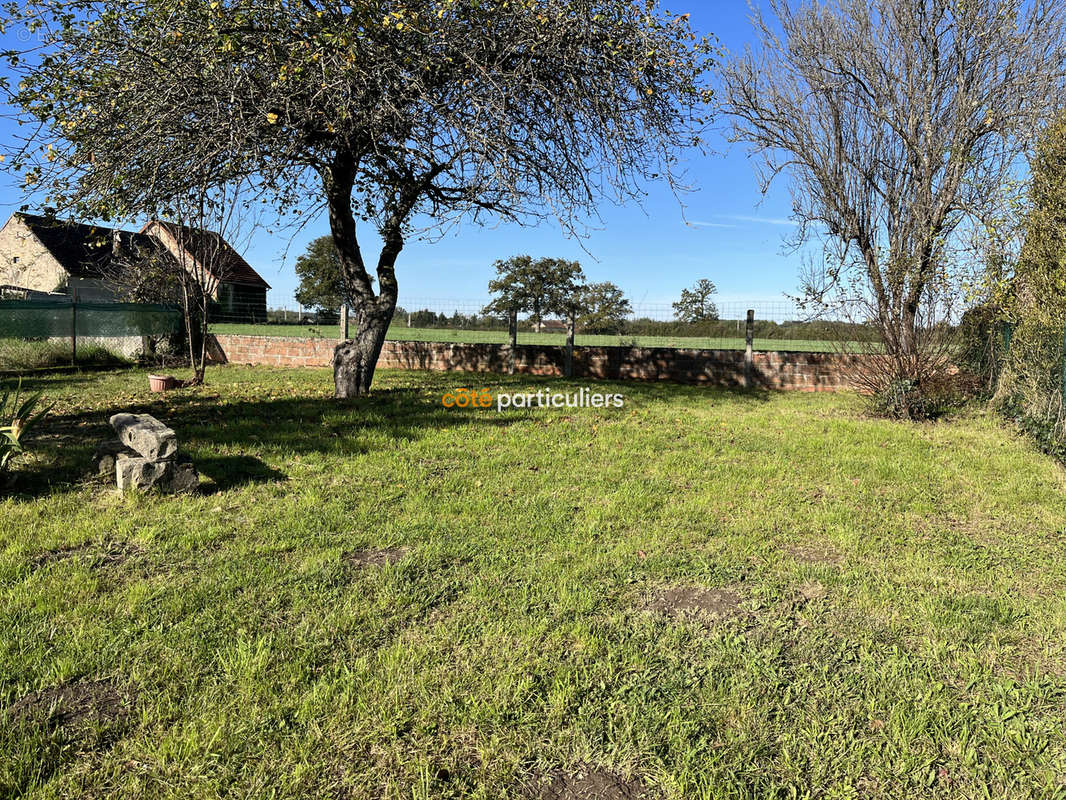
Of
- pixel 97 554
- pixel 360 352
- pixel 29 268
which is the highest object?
pixel 29 268

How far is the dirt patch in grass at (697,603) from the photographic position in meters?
2.91

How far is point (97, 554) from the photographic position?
3.36m

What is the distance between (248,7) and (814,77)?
8211 mm

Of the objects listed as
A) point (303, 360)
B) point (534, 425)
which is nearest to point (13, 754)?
point (534, 425)

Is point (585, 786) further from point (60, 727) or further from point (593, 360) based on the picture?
point (593, 360)

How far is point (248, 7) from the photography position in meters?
6.14

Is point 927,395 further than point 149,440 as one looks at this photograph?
Yes

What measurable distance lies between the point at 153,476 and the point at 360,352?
4.89 m

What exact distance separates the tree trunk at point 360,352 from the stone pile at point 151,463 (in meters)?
4.44

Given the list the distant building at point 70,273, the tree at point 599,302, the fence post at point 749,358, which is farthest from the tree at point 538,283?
the fence post at point 749,358

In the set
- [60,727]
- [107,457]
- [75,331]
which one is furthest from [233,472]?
[75,331]

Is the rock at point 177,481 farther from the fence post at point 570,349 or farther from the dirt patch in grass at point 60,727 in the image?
the fence post at point 570,349

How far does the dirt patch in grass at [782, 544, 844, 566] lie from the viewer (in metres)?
3.59

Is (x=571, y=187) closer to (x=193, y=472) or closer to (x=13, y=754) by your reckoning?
(x=193, y=472)
